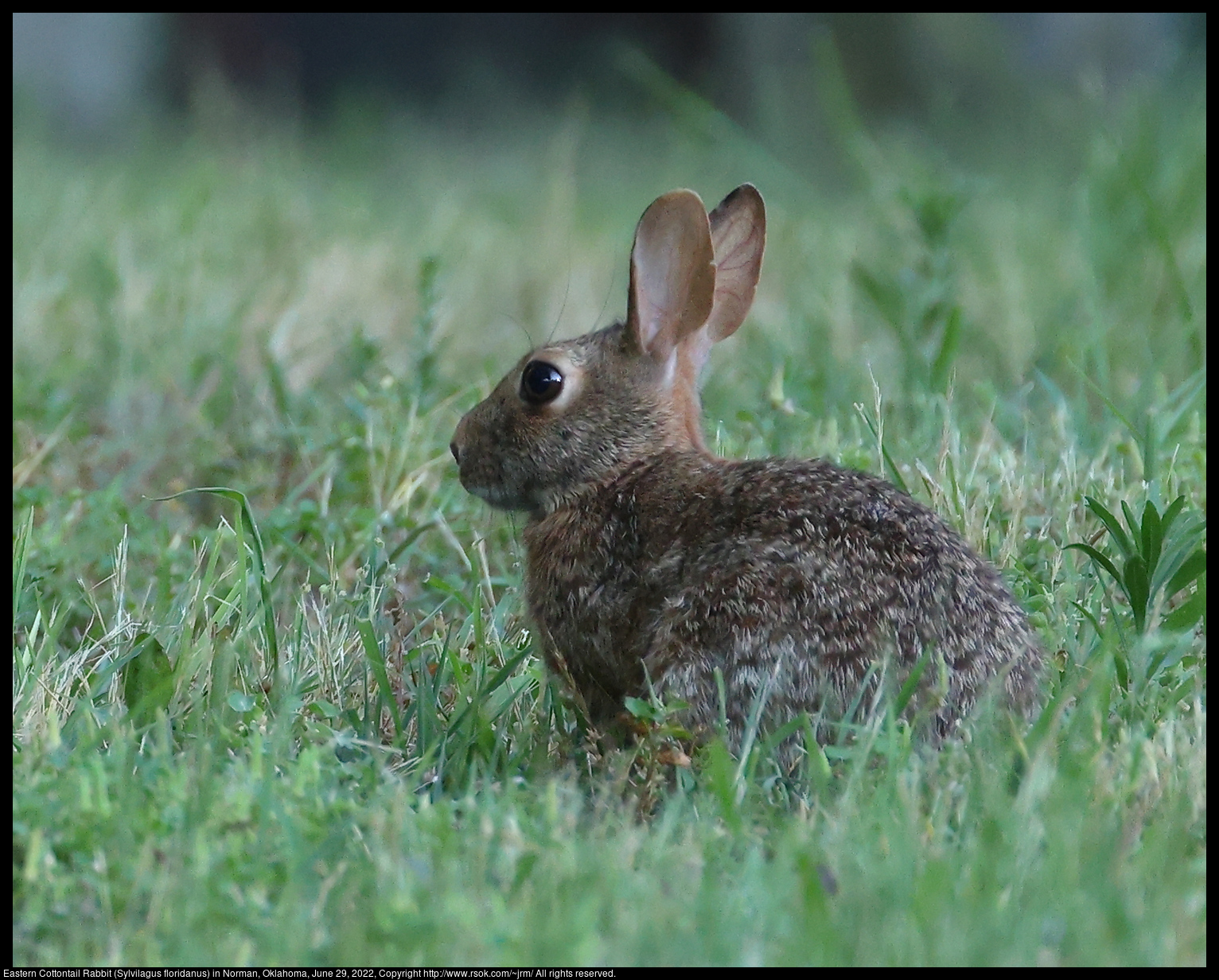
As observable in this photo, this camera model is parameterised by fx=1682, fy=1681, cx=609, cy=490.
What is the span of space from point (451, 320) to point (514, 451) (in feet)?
10.4

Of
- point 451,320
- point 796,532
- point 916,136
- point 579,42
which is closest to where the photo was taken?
point 796,532

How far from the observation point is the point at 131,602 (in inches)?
181

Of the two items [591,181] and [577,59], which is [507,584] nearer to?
[591,181]

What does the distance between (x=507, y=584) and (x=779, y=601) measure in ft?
4.17

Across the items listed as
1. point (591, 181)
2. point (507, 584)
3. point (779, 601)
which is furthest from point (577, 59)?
point (779, 601)

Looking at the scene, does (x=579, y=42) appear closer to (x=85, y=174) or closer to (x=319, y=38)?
(x=319, y=38)

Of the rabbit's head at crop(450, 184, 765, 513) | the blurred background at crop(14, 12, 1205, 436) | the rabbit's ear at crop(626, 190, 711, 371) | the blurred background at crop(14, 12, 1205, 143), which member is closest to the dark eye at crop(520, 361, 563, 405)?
the rabbit's head at crop(450, 184, 765, 513)

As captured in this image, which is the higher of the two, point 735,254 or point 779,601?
point 735,254

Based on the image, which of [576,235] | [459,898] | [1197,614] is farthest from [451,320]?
[459,898]

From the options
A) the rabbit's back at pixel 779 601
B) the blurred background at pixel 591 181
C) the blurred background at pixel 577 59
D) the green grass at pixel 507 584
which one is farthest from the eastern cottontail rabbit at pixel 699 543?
the blurred background at pixel 577 59

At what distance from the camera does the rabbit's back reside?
11.5 feet

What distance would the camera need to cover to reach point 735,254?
15.3 feet

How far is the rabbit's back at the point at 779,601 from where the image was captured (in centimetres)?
351

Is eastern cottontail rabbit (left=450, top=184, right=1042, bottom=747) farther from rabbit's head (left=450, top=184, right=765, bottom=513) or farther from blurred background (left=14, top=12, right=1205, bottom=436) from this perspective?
blurred background (left=14, top=12, right=1205, bottom=436)
